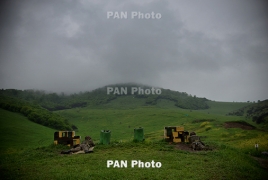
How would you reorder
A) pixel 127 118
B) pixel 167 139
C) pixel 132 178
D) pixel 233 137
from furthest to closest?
pixel 127 118 < pixel 233 137 < pixel 167 139 < pixel 132 178

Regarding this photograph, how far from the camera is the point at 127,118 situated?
336 ft

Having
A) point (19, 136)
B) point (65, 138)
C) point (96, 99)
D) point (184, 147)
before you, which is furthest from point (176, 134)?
point (96, 99)

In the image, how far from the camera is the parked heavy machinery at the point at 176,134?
22406mm

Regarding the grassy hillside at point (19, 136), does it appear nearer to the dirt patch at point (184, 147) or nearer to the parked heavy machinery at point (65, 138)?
the parked heavy machinery at point (65, 138)

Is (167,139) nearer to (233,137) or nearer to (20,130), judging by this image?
(233,137)

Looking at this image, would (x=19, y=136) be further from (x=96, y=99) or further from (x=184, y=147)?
(x=96, y=99)

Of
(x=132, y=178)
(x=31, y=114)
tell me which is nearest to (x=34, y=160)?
(x=132, y=178)

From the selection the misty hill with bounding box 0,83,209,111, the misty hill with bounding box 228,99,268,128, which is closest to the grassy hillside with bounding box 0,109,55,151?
the misty hill with bounding box 228,99,268,128

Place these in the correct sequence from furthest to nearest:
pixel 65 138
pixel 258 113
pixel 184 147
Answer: pixel 258 113
pixel 65 138
pixel 184 147

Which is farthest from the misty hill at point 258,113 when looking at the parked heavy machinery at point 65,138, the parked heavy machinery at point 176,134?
the parked heavy machinery at point 65,138

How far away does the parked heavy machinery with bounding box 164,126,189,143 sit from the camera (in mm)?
22406

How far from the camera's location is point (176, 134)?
22438 mm

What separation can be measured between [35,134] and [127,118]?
49.1m

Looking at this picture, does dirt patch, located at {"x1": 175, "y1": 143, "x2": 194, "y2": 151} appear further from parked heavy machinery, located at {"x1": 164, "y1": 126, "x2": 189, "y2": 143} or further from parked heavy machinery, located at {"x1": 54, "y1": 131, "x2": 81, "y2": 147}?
parked heavy machinery, located at {"x1": 54, "y1": 131, "x2": 81, "y2": 147}
